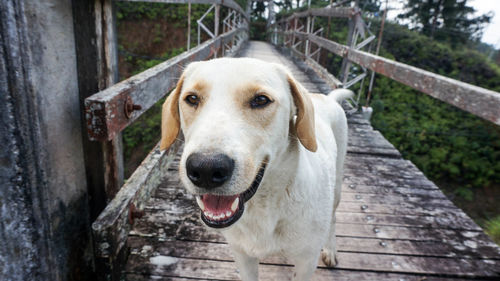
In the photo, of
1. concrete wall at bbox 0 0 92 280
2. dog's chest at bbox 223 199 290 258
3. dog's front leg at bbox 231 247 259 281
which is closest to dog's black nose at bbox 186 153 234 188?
dog's chest at bbox 223 199 290 258

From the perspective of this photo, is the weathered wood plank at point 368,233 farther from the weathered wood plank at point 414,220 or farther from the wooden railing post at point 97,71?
the wooden railing post at point 97,71

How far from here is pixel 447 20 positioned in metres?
27.0

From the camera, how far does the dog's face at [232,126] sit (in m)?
1.18

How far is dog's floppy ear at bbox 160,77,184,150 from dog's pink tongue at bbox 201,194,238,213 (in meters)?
0.49

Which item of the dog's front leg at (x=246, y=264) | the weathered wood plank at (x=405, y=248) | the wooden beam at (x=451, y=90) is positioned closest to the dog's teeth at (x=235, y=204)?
the dog's front leg at (x=246, y=264)

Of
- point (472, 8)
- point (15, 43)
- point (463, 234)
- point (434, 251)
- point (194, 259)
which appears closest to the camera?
point (15, 43)

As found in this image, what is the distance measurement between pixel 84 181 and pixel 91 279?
62cm

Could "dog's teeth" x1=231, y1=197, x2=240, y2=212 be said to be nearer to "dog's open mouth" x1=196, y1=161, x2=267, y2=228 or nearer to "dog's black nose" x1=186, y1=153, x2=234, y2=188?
"dog's open mouth" x1=196, y1=161, x2=267, y2=228

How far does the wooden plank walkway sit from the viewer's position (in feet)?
7.20

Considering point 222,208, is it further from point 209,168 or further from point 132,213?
point 132,213

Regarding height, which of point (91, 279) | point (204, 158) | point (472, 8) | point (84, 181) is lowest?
point (91, 279)

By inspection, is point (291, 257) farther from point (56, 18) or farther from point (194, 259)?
point (56, 18)

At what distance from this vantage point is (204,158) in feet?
3.72

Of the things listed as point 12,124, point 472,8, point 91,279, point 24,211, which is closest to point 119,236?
point 91,279
